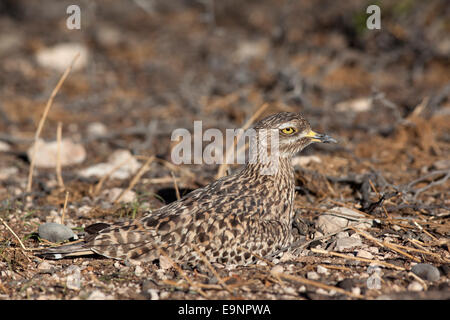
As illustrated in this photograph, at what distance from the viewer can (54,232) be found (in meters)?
4.26

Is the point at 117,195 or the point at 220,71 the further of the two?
the point at 220,71

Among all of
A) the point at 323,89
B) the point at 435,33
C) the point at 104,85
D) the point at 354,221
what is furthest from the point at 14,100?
the point at 435,33

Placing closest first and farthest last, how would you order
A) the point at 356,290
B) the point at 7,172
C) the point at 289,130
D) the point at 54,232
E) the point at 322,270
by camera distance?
1. the point at 356,290
2. the point at 322,270
3. the point at 54,232
4. the point at 289,130
5. the point at 7,172

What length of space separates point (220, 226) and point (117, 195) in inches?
64.0

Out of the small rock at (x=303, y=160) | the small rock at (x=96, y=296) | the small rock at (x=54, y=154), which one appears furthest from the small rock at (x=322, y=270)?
the small rock at (x=54, y=154)

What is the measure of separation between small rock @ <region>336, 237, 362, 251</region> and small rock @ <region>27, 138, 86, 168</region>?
3.44 metres

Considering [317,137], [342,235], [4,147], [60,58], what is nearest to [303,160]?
[317,137]

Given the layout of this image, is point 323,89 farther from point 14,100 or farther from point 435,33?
point 14,100

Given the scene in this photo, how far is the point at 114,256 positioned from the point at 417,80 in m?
6.14

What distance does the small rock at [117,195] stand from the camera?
5160 mm

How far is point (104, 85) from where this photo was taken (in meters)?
8.95

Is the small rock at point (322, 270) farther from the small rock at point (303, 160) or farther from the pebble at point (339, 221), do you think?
the small rock at point (303, 160)

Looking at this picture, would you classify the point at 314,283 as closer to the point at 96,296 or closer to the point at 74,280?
the point at 96,296
